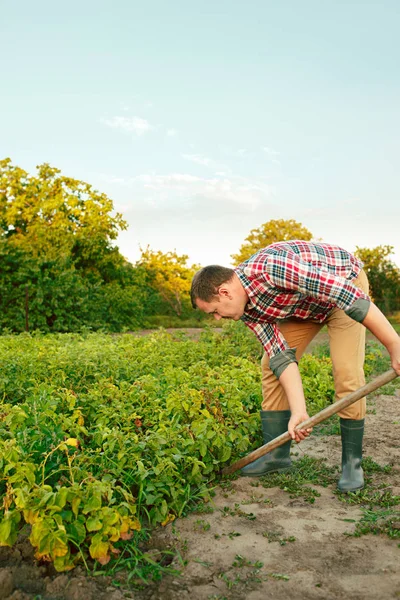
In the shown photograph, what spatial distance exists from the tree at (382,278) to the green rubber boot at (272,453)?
18.1m

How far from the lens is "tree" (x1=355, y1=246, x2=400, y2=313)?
70.2 ft

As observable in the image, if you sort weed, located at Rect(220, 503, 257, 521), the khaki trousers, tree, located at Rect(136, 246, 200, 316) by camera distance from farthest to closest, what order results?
tree, located at Rect(136, 246, 200, 316) < the khaki trousers < weed, located at Rect(220, 503, 257, 521)

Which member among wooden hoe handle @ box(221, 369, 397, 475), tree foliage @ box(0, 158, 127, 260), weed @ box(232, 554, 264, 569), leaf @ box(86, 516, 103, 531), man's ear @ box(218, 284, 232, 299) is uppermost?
tree foliage @ box(0, 158, 127, 260)

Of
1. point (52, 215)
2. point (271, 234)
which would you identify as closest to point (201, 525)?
point (52, 215)

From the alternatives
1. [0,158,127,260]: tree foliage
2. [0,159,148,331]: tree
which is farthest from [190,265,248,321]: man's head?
[0,158,127,260]: tree foliage

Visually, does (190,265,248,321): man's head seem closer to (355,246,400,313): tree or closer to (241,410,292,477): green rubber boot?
(241,410,292,477): green rubber boot

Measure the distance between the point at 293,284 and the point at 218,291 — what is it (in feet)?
1.21

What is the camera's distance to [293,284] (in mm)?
2768

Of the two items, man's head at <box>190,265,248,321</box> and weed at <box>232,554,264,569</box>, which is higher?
man's head at <box>190,265,248,321</box>

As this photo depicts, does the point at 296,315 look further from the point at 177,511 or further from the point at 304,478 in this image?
the point at 177,511

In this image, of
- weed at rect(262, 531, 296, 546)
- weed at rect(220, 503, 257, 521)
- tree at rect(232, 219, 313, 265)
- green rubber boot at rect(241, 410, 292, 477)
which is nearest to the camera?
weed at rect(262, 531, 296, 546)

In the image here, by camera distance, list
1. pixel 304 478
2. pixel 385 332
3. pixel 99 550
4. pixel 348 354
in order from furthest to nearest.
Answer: pixel 304 478 < pixel 348 354 < pixel 385 332 < pixel 99 550

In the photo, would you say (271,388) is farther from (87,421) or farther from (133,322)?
(133,322)

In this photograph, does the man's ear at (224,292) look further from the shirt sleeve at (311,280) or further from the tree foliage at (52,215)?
the tree foliage at (52,215)
